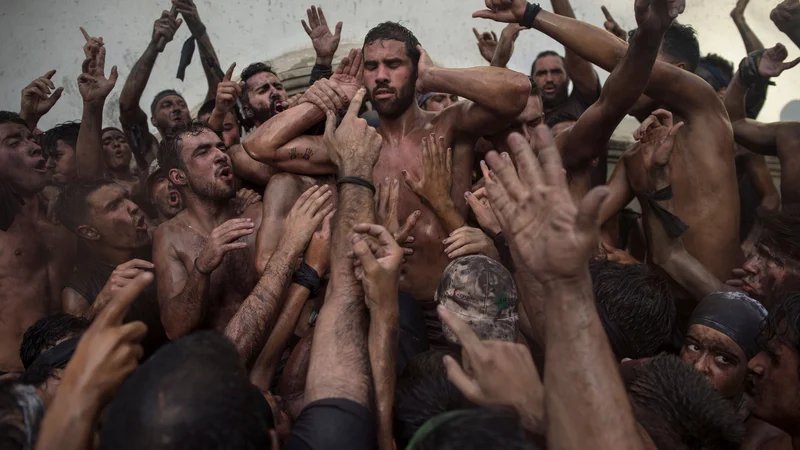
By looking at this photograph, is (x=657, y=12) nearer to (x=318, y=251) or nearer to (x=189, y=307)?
(x=318, y=251)

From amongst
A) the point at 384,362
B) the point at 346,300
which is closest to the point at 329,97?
the point at 346,300

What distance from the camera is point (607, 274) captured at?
253 cm

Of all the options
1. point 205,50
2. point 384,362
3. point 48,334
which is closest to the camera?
point 384,362

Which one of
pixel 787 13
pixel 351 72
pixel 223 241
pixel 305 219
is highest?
pixel 787 13

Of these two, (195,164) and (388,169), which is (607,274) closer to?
(388,169)

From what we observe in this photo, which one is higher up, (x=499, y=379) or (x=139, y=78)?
(x=139, y=78)

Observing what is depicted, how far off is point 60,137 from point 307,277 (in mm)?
2866

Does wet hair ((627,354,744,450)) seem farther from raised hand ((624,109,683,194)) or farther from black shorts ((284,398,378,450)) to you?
raised hand ((624,109,683,194))

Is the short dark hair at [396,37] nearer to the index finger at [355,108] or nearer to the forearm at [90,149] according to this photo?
the index finger at [355,108]

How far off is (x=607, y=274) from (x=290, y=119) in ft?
5.53

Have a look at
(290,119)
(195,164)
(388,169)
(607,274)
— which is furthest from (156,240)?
(607,274)

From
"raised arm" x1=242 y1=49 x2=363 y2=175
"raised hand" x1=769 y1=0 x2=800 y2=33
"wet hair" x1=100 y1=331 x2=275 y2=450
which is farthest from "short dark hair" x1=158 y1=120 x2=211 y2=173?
"raised hand" x1=769 y1=0 x2=800 y2=33

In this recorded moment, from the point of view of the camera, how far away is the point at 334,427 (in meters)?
1.84

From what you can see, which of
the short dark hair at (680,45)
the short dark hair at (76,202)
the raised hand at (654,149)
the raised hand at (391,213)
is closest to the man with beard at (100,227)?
the short dark hair at (76,202)
